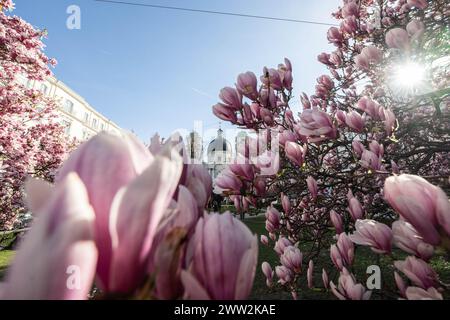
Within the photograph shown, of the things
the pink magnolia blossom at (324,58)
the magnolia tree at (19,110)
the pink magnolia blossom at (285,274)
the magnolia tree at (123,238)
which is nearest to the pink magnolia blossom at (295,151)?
the pink magnolia blossom at (285,274)

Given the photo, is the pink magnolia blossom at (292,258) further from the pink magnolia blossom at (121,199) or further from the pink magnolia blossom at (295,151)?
the pink magnolia blossom at (121,199)

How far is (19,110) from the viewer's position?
6996 mm

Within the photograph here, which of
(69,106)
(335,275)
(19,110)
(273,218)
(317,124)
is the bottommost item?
(335,275)

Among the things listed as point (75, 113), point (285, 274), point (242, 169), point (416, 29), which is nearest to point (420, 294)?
point (242, 169)

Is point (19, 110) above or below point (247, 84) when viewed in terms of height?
above

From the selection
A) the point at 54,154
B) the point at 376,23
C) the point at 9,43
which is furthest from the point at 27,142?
the point at 376,23

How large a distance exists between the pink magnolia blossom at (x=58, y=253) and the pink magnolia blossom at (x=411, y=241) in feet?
3.05

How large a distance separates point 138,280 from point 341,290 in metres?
1.28

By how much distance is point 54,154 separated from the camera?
A: 995cm

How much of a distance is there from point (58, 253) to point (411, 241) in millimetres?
1001

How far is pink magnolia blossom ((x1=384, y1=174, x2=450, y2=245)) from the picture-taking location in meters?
0.74

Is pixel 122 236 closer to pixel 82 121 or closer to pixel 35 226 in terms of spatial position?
pixel 35 226

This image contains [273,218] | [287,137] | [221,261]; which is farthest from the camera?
[273,218]

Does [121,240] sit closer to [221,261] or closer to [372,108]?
[221,261]
